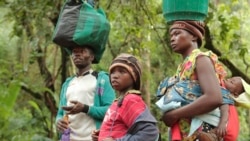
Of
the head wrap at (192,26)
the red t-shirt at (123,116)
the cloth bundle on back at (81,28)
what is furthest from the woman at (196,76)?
the cloth bundle on back at (81,28)

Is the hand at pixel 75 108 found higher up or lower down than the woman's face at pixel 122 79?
lower down

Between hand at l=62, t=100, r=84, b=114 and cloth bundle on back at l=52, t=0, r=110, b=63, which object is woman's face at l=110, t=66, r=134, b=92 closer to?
hand at l=62, t=100, r=84, b=114

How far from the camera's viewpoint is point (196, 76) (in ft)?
9.64

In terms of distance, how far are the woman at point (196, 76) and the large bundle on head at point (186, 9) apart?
4 cm

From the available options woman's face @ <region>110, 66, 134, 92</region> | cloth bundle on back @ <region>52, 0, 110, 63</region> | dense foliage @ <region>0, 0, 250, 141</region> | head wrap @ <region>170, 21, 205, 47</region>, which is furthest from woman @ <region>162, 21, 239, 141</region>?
dense foliage @ <region>0, 0, 250, 141</region>

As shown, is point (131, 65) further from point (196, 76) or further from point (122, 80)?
point (196, 76)

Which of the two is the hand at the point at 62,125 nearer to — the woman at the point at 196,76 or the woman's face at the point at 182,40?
the woman at the point at 196,76

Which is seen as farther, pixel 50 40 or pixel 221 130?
pixel 50 40

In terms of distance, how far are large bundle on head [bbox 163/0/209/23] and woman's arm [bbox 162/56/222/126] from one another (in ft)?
Answer: 1.05

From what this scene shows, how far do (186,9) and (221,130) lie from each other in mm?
731

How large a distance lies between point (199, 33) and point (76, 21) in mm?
1095

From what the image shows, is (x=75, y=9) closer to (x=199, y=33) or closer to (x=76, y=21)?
(x=76, y=21)

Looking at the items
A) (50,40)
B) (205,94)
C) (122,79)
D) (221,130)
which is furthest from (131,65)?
(50,40)

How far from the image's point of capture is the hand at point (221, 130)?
2.87 meters
